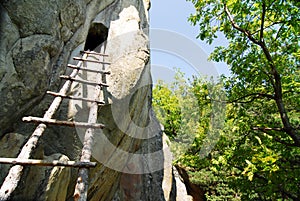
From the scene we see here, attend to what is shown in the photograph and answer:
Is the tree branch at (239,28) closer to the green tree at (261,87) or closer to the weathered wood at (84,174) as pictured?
the green tree at (261,87)

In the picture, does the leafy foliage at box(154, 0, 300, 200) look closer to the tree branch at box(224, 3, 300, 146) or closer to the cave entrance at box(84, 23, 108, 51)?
the tree branch at box(224, 3, 300, 146)

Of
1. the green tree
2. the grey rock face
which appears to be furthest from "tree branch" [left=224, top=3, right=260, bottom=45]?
the grey rock face

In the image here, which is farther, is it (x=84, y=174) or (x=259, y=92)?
(x=259, y=92)

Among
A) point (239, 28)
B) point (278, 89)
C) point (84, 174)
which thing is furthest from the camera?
point (239, 28)

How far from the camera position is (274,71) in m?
7.04

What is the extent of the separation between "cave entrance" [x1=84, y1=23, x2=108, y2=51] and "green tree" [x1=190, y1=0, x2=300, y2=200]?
3.37 m

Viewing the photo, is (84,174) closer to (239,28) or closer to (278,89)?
(278,89)

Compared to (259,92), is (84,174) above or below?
below

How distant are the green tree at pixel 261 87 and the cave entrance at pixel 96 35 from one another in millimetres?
3367

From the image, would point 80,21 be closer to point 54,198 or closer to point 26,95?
point 26,95

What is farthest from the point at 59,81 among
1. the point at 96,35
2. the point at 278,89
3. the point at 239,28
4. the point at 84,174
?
the point at 278,89

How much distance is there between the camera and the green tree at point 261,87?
269 inches

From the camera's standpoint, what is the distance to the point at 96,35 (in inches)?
281

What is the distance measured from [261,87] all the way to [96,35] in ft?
17.7
